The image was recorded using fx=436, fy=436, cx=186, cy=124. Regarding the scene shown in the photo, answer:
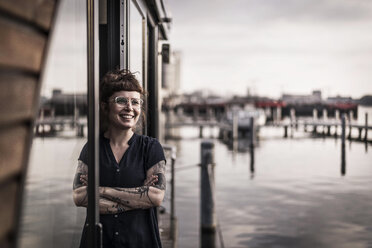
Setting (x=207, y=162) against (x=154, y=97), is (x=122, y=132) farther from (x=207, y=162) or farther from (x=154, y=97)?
(x=207, y=162)

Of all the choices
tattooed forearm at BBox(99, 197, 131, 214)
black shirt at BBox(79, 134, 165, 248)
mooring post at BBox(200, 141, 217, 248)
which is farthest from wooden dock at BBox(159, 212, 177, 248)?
tattooed forearm at BBox(99, 197, 131, 214)

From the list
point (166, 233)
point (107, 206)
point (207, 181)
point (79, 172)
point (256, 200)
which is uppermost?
point (79, 172)

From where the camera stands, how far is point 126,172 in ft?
7.82

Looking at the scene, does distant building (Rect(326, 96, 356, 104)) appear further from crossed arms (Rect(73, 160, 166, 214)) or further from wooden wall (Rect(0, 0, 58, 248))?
wooden wall (Rect(0, 0, 58, 248))

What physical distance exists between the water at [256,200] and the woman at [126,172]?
0.69 feet

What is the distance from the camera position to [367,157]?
17719 mm

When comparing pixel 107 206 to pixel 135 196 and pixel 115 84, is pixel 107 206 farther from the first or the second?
pixel 115 84

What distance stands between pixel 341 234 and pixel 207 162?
2430 millimetres

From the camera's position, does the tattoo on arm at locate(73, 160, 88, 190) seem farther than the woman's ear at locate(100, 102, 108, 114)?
No

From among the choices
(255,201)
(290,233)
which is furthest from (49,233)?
(255,201)

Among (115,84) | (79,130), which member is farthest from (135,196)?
(115,84)

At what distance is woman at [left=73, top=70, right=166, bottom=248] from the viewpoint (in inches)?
92.0

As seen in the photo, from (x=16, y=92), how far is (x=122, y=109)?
1.50 metres

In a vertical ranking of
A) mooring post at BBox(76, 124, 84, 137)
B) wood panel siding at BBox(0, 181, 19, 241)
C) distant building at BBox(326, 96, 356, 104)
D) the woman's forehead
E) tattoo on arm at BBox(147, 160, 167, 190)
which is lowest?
tattoo on arm at BBox(147, 160, 167, 190)
